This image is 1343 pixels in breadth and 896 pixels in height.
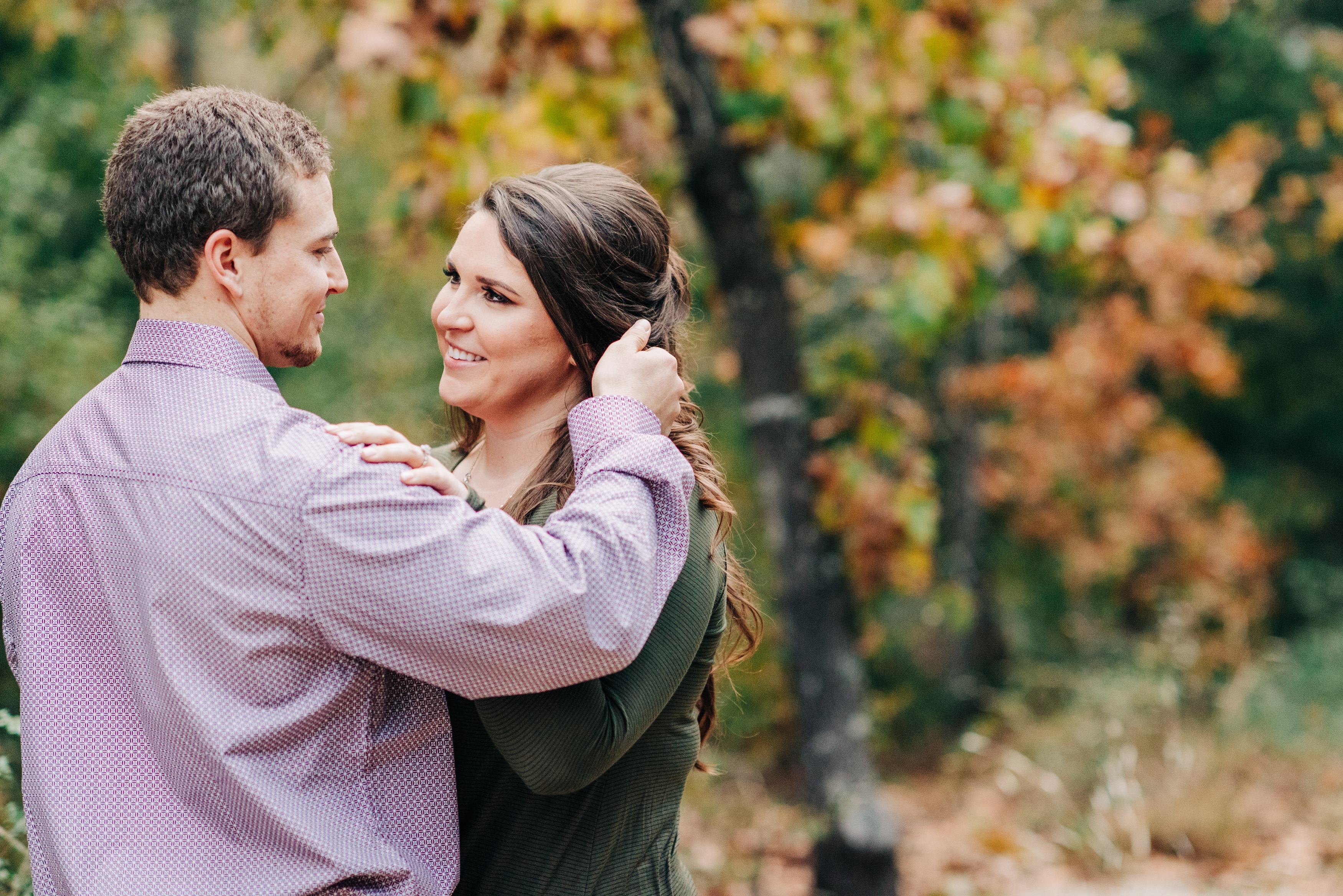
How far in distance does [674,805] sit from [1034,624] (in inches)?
327

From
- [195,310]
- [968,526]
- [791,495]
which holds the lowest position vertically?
[968,526]

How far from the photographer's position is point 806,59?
4.04m

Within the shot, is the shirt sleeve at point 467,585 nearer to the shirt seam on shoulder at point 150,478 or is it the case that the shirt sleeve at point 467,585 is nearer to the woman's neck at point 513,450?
the shirt seam on shoulder at point 150,478

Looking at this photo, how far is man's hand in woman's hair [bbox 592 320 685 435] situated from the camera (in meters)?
1.53

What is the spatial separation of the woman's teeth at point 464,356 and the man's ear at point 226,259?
41cm

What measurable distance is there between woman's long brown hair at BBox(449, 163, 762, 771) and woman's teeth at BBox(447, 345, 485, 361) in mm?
137

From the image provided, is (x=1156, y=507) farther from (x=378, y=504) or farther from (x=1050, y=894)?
(x=378, y=504)

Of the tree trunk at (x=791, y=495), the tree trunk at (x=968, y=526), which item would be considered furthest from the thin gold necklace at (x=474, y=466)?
the tree trunk at (x=968, y=526)

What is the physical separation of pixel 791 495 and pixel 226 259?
313 centimetres

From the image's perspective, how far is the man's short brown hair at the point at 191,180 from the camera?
134 cm

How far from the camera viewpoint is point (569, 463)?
172 cm

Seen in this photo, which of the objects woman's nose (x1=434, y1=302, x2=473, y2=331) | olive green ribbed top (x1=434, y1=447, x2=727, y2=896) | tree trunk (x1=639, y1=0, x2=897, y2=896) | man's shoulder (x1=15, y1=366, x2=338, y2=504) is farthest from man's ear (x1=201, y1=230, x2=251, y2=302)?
tree trunk (x1=639, y1=0, x2=897, y2=896)

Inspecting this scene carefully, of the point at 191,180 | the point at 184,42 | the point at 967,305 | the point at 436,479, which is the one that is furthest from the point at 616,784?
the point at 184,42

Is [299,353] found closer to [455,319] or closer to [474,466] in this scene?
[455,319]
